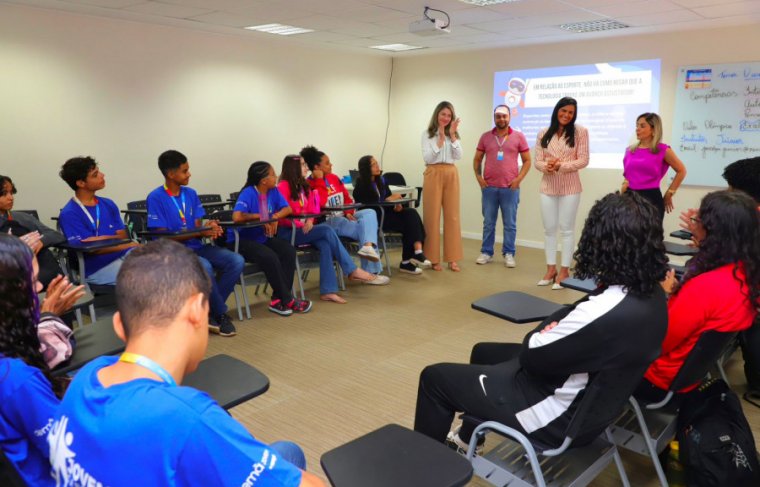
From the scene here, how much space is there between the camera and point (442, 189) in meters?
5.76

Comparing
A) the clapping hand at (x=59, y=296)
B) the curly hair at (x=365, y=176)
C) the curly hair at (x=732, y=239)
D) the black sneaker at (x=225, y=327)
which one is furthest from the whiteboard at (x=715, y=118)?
the clapping hand at (x=59, y=296)

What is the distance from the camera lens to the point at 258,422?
2.75 meters

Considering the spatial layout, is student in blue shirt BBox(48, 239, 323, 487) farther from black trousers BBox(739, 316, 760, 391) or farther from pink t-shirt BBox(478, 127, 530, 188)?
pink t-shirt BBox(478, 127, 530, 188)

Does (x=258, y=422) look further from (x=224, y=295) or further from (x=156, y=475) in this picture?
(x=156, y=475)

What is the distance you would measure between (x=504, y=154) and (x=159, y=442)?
548 centimetres

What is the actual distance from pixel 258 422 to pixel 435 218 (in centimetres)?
344

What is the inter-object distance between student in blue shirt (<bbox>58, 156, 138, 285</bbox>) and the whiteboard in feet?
18.0

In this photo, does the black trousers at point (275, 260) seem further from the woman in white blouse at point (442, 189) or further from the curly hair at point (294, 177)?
the woman in white blouse at point (442, 189)

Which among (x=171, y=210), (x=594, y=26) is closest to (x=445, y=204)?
(x=594, y=26)

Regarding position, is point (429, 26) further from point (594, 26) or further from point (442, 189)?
point (594, 26)

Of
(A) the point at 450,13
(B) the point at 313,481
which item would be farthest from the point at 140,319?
(A) the point at 450,13

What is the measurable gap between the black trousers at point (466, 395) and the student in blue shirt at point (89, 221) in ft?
8.08

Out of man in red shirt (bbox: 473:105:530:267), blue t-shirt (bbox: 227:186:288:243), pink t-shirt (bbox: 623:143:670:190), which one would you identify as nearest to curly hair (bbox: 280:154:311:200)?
blue t-shirt (bbox: 227:186:288:243)

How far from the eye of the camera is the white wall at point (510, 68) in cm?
571
